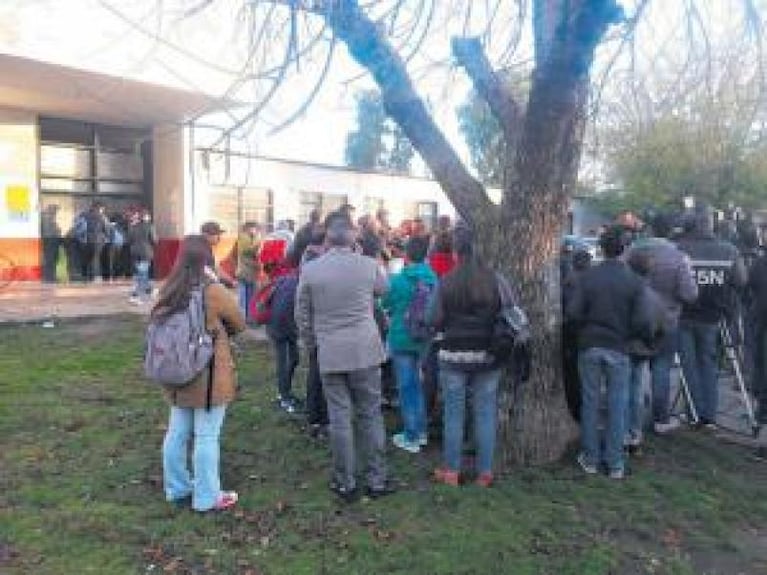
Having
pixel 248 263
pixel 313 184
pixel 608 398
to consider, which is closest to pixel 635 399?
pixel 608 398

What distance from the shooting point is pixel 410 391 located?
22.1 ft

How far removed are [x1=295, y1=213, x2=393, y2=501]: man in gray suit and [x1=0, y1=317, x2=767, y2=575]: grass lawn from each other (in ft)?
0.94

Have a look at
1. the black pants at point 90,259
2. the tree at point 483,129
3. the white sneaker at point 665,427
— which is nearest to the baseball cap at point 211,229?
the tree at point 483,129

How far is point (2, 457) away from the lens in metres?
6.50

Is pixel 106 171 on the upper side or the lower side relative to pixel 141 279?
upper

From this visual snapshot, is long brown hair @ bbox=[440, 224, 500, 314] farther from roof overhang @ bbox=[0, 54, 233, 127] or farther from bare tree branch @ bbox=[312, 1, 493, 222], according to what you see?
roof overhang @ bbox=[0, 54, 233, 127]

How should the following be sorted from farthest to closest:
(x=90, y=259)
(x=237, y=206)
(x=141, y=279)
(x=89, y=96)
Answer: (x=237, y=206) < (x=90, y=259) < (x=89, y=96) < (x=141, y=279)

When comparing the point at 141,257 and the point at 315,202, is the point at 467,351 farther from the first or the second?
the point at 315,202

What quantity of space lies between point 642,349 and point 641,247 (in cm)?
105

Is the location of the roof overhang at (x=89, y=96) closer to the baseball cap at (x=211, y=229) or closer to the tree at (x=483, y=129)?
the tree at (x=483, y=129)

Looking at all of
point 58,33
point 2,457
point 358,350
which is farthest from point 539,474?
point 58,33

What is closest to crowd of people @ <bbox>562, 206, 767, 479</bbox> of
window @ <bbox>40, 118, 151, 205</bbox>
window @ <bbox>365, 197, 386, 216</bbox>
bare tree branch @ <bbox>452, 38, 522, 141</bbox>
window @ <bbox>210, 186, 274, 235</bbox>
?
bare tree branch @ <bbox>452, 38, 522, 141</bbox>

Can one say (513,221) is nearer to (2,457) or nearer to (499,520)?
(499,520)

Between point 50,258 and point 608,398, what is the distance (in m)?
14.4
